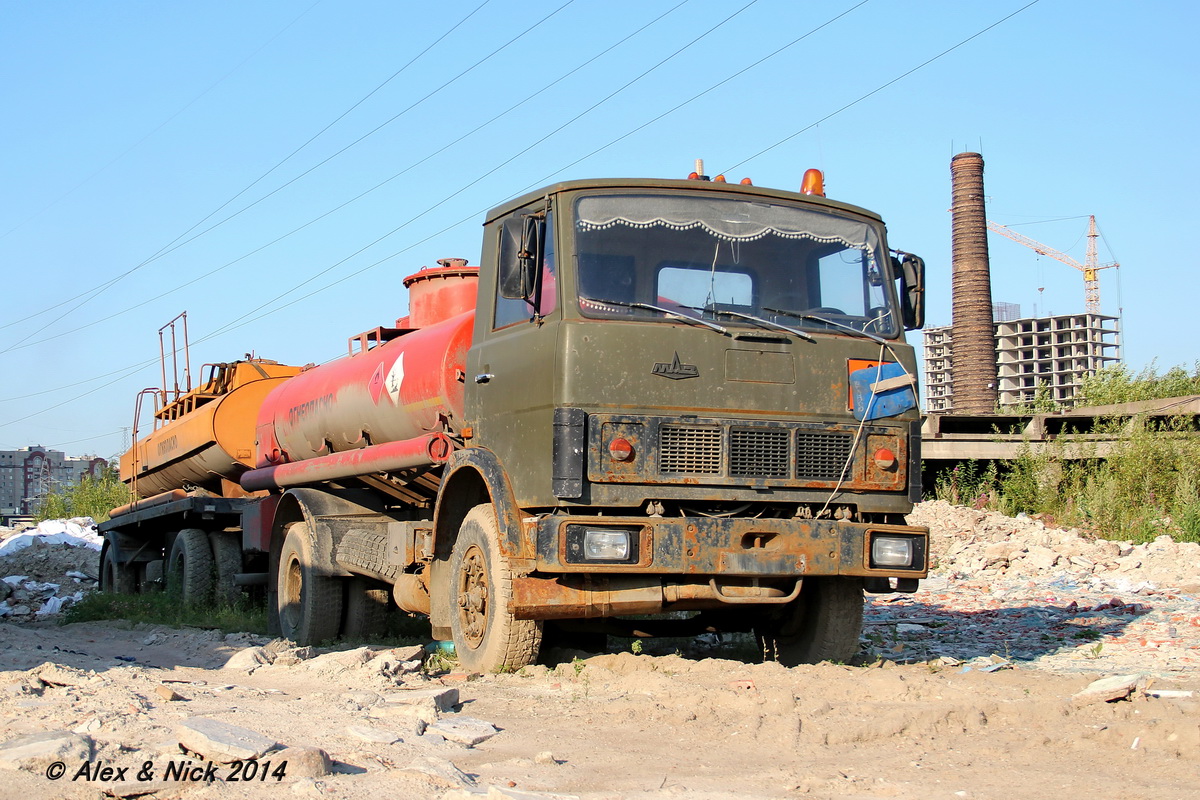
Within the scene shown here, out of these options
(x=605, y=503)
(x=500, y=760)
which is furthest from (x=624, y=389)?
(x=500, y=760)

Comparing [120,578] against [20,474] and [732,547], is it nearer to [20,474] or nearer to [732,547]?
[732,547]

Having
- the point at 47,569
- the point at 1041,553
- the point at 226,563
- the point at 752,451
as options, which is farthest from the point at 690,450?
the point at 47,569

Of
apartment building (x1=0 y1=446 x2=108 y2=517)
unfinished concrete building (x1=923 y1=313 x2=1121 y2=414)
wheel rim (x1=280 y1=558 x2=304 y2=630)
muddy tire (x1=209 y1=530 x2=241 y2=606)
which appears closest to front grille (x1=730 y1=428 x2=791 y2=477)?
wheel rim (x1=280 y1=558 x2=304 y2=630)

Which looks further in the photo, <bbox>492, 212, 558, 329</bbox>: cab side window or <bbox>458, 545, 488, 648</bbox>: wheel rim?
<bbox>458, 545, 488, 648</bbox>: wheel rim

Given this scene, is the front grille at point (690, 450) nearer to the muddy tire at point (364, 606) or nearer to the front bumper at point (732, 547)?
the front bumper at point (732, 547)

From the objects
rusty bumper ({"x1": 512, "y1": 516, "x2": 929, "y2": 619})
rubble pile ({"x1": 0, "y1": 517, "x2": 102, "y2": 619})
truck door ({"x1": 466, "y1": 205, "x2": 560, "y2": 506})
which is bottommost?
rubble pile ({"x1": 0, "y1": 517, "x2": 102, "y2": 619})

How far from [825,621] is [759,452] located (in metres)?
1.44

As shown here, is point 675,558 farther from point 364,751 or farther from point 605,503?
point 364,751

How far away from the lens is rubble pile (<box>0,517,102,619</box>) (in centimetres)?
1516

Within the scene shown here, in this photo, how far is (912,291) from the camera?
23.4ft

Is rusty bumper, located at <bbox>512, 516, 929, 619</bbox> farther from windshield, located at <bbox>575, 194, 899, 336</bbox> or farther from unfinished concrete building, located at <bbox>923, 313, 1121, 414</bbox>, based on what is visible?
unfinished concrete building, located at <bbox>923, 313, 1121, 414</bbox>

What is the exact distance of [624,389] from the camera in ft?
20.5

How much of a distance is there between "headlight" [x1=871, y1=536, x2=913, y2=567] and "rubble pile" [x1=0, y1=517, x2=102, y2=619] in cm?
1125

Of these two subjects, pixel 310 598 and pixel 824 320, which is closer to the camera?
pixel 824 320
